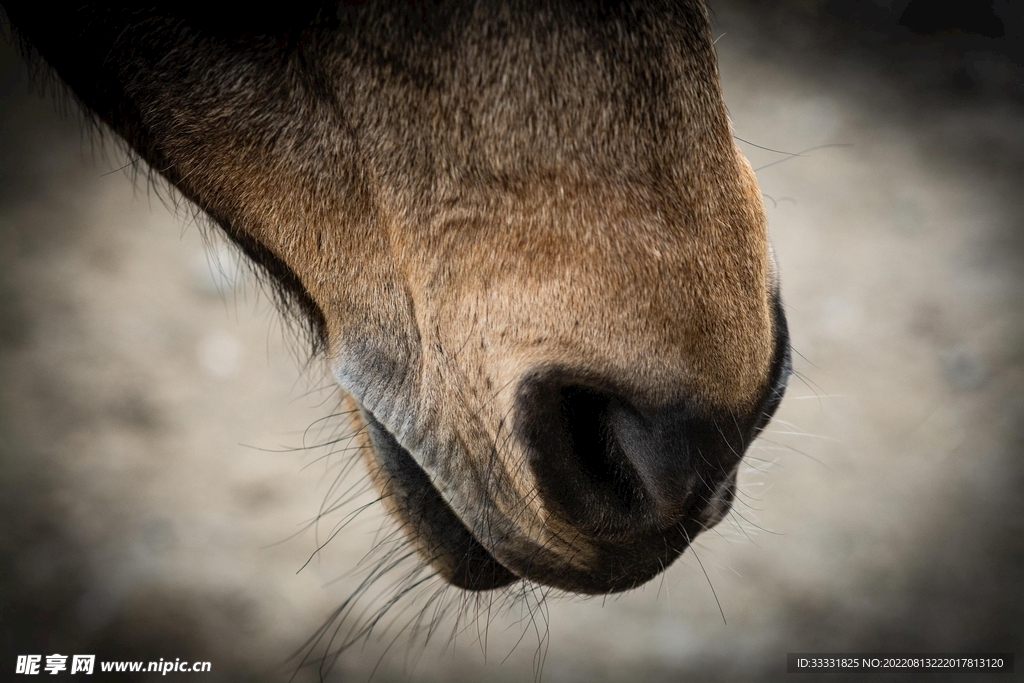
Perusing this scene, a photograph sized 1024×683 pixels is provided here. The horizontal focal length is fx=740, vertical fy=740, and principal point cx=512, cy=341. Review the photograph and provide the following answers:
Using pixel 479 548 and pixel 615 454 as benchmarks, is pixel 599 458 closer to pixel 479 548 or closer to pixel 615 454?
pixel 615 454

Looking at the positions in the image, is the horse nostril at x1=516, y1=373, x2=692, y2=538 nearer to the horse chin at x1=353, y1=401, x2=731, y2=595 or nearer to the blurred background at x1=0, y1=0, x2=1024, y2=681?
the horse chin at x1=353, y1=401, x2=731, y2=595

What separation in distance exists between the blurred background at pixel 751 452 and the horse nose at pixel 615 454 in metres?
0.80

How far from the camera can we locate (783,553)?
175cm

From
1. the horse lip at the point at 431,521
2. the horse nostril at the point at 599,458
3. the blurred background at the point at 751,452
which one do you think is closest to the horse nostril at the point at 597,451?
the horse nostril at the point at 599,458

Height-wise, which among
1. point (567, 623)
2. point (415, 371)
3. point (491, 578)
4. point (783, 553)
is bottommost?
point (567, 623)

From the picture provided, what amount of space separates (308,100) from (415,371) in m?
0.25

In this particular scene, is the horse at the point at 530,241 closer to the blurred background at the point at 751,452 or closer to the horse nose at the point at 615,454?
the horse nose at the point at 615,454

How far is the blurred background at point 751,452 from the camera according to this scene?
1615mm

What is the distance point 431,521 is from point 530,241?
1.07ft

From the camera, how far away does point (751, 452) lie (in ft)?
5.25

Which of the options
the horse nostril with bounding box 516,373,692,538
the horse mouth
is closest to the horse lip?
the horse mouth

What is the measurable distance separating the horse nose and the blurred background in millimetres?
796

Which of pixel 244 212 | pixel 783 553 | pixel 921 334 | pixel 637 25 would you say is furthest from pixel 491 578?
pixel 921 334

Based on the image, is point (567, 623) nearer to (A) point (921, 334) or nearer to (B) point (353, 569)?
(B) point (353, 569)
